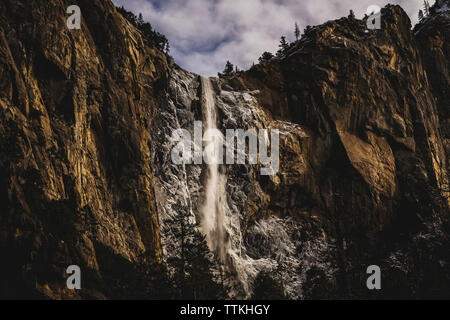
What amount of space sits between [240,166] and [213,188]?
425cm

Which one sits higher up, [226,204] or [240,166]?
[240,166]

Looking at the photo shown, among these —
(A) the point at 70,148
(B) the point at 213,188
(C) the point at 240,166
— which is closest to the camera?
(A) the point at 70,148

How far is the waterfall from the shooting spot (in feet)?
128

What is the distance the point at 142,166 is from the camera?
3431 cm

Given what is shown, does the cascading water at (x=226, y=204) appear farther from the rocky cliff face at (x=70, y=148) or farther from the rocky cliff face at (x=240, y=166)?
the rocky cliff face at (x=70, y=148)

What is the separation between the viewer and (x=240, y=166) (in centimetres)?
4425

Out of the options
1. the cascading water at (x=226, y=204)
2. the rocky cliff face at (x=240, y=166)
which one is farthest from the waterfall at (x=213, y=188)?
the rocky cliff face at (x=240, y=166)

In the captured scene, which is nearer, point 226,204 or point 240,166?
point 226,204

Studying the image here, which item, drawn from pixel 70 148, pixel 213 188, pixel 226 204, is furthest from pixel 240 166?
pixel 70 148

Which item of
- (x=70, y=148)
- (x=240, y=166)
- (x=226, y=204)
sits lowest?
(x=226, y=204)

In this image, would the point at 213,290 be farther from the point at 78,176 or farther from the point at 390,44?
the point at 390,44

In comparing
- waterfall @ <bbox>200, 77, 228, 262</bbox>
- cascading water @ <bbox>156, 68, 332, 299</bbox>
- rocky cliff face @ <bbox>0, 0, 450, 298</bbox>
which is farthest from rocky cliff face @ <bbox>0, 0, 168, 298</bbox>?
waterfall @ <bbox>200, 77, 228, 262</bbox>

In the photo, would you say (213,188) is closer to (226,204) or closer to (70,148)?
(226,204)
